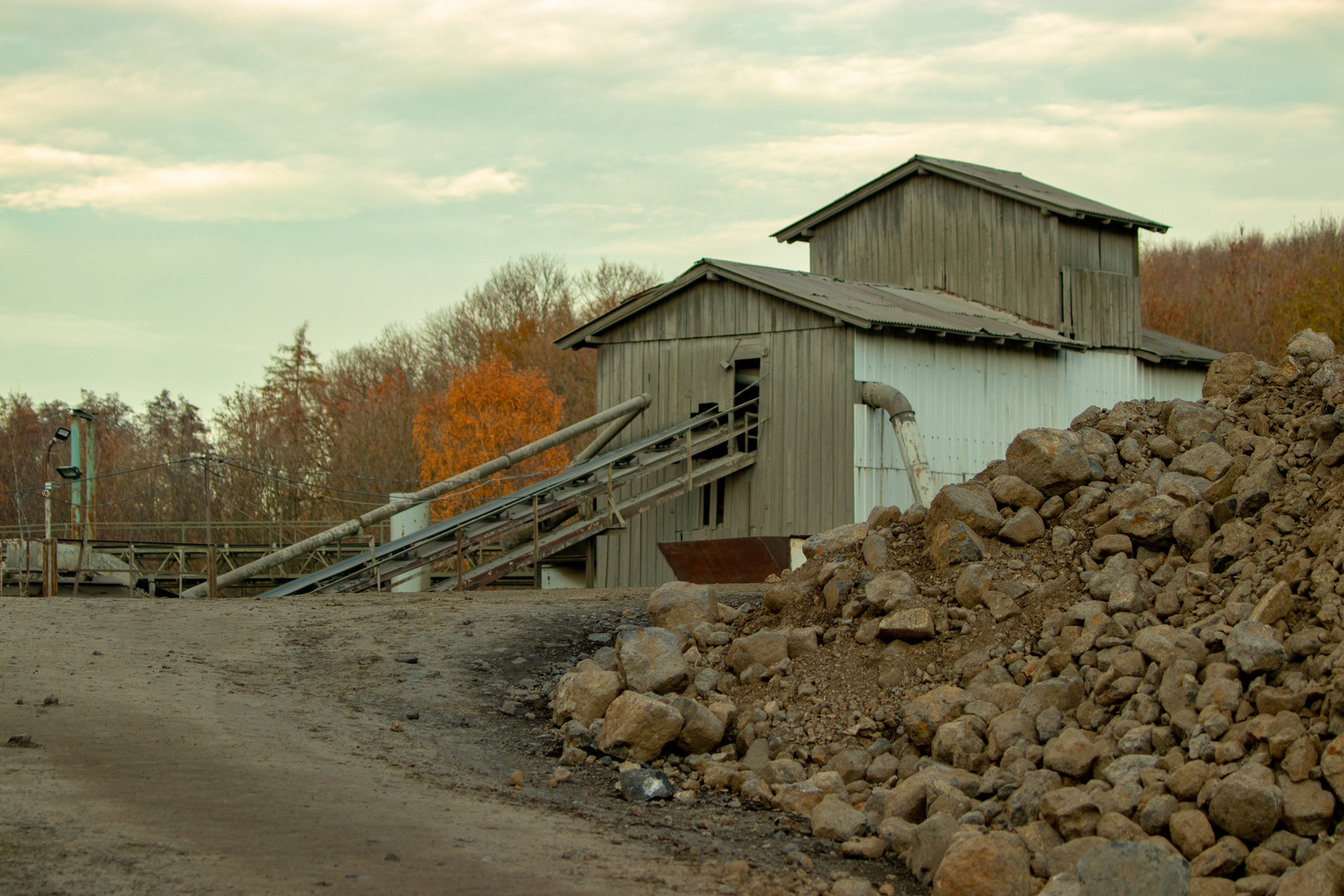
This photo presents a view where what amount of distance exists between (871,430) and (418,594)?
26.0ft

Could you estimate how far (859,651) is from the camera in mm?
10945

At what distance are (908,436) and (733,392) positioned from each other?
11.3 feet

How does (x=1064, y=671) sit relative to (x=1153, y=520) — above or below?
below

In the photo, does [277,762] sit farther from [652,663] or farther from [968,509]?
[968,509]

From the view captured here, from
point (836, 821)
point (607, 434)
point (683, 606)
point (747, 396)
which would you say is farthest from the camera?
point (607, 434)

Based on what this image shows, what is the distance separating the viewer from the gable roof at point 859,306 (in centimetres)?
2006

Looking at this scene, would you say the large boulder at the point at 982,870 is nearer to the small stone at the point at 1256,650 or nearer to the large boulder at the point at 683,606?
the small stone at the point at 1256,650

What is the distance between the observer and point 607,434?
22.8 m

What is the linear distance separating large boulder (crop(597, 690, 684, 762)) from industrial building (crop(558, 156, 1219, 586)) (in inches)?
414

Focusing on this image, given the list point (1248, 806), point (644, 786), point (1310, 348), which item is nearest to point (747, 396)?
point (1310, 348)

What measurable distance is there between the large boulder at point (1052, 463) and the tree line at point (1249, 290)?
28003 mm

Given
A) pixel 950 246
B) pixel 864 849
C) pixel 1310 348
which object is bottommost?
pixel 864 849

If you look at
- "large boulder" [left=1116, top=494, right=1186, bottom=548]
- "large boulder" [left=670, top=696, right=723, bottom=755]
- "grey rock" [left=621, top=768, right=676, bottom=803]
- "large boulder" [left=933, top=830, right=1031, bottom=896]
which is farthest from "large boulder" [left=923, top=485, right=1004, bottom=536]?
"large boulder" [left=933, top=830, right=1031, bottom=896]

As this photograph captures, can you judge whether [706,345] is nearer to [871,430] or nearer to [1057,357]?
[871,430]
